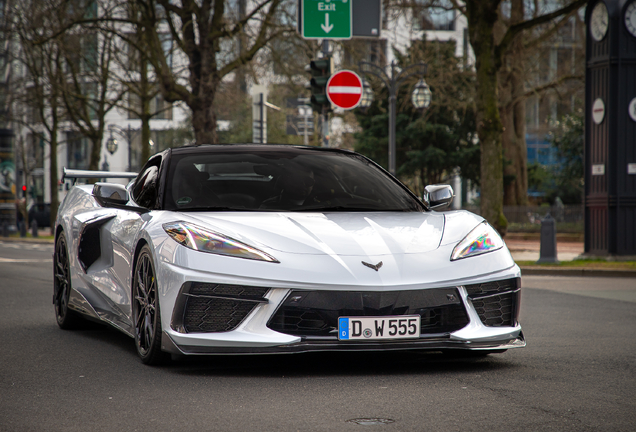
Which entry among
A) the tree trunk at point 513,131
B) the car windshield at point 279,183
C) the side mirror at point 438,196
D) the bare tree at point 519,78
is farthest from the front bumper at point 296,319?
the tree trunk at point 513,131

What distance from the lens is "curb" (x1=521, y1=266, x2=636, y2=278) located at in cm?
1464

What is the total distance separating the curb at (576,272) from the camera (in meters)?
14.6

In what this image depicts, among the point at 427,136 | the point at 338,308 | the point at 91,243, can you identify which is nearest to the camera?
the point at 338,308

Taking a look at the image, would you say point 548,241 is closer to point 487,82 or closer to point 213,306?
point 487,82

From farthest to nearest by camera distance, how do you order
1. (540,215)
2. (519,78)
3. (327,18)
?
(540,215), (519,78), (327,18)

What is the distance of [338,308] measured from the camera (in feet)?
16.1

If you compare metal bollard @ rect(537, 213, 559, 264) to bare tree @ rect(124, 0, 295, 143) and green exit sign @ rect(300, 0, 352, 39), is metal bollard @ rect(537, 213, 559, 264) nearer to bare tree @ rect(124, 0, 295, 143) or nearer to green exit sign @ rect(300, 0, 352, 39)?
green exit sign @ rect(300, 0, 352, 39)

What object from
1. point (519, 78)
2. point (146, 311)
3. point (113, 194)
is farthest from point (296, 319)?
point (519, 78)

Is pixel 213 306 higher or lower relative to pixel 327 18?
lower

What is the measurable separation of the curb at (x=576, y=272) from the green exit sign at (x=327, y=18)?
198 inches

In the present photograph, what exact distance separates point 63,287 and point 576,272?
32.4 ft

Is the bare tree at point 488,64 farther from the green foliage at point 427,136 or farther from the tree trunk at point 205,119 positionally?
the green foliage at point 427,136

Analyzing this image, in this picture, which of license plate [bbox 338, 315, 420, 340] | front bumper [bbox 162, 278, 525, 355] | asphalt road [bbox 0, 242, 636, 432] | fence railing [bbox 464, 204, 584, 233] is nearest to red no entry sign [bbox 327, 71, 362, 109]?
asphalt road [bbox 0, 242, 636, 432]

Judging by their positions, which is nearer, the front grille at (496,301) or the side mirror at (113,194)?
the front grille at (496,301)
